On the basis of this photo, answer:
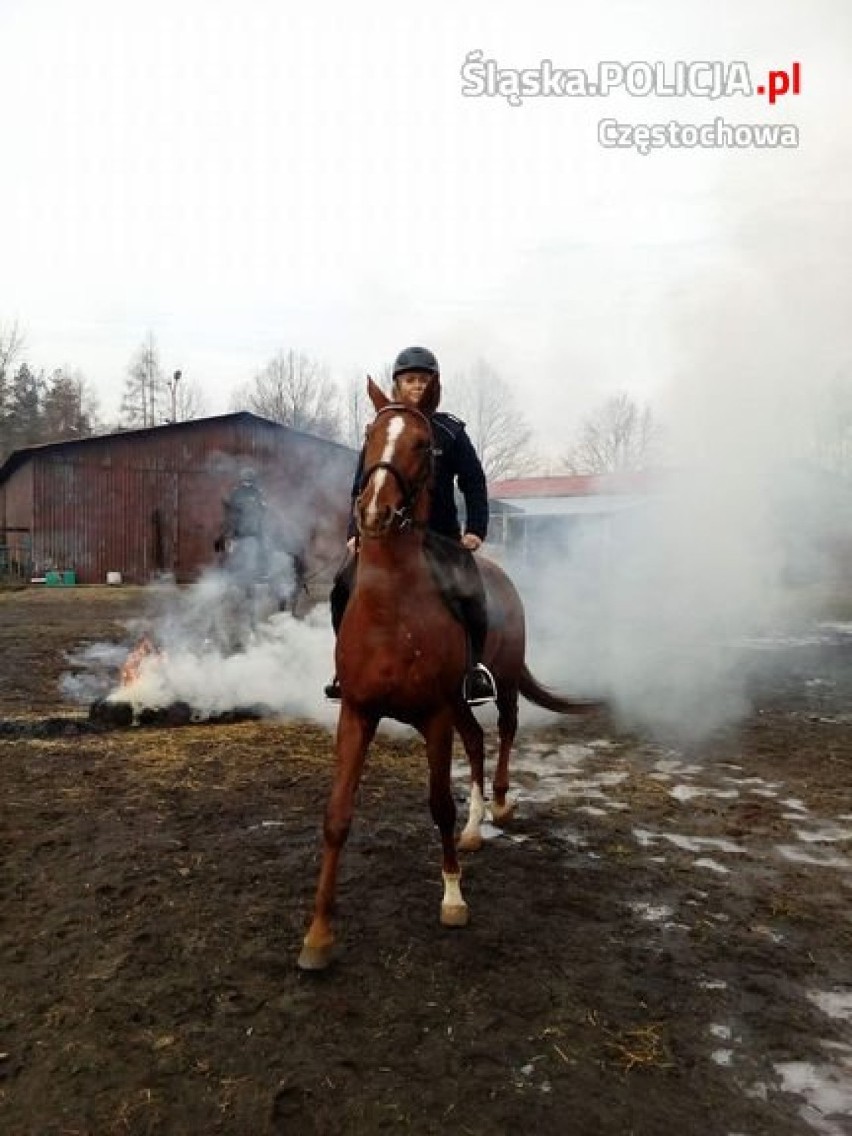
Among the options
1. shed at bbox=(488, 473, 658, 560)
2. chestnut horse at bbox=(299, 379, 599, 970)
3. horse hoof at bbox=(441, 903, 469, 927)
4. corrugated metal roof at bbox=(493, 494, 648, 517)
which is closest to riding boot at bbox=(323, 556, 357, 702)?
chestnut horse at bbox=(299, 379, 599, 970)

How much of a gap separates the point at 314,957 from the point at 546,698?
3757 millimetres

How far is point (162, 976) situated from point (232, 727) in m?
4.99

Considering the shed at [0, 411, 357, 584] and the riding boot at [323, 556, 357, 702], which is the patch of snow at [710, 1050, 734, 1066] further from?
the shed at [0, 411, 357, 584]

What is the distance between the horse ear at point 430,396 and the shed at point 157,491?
922 inches

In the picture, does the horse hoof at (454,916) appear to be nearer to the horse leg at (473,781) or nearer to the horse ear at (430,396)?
the horse leg at (473,781)

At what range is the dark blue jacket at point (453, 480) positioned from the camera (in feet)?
16.4

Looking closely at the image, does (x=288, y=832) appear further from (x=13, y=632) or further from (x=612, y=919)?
(x=13, y=632)

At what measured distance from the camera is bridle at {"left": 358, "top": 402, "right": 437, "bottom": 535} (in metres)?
3.88

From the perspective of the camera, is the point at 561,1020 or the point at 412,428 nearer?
the point at 561,1020

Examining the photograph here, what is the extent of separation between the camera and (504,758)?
20.1 feet

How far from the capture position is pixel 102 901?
14.4ft

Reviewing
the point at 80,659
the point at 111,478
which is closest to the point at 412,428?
the point at 80,659

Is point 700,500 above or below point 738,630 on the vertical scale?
above

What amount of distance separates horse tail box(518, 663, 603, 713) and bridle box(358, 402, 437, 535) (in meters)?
3.10
